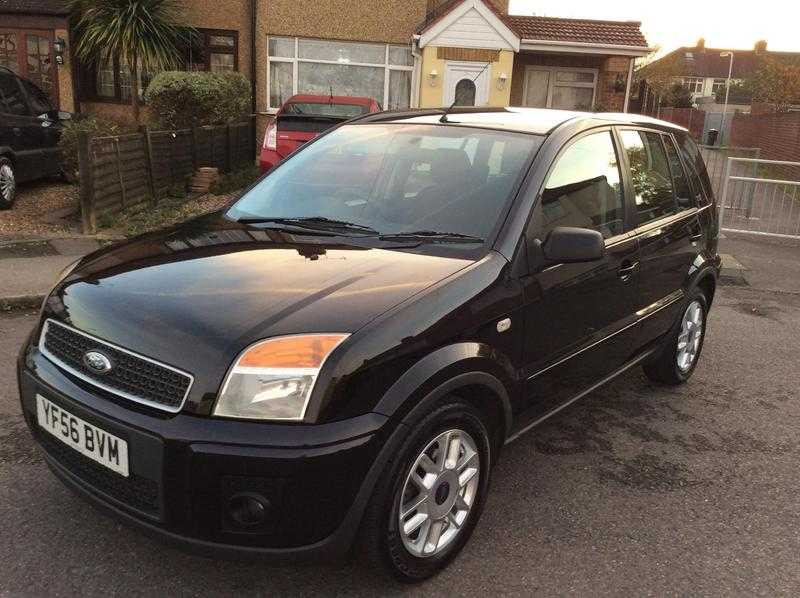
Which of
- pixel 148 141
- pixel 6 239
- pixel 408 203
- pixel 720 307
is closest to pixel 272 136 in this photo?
pixel 148 141

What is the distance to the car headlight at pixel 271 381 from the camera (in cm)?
214

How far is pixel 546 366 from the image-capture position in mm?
3047

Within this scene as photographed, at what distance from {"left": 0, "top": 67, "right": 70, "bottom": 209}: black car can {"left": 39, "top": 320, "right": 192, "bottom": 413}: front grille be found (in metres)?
7.71

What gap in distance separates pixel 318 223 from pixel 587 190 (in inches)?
51.0

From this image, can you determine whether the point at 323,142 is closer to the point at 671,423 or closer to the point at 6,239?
the point at 671,423

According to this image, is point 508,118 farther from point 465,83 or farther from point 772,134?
point 772,134

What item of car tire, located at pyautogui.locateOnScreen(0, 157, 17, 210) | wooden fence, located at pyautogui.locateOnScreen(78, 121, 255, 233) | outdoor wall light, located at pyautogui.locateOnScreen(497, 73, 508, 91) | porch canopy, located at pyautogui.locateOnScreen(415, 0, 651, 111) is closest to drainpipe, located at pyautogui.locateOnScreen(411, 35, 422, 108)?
porch canopy, located at pyautogui.locateOnScreen(415, 0, 651, 111)

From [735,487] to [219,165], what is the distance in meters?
11.8

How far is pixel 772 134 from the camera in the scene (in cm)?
2380

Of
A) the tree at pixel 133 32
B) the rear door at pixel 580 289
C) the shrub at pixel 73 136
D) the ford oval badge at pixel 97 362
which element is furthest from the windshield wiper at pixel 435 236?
the tree at pixel 133 32

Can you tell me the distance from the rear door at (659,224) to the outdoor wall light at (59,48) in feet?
49.2

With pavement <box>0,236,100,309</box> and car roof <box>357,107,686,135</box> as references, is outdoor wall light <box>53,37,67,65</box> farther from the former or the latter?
car roof <box>357,107,686,135</box>

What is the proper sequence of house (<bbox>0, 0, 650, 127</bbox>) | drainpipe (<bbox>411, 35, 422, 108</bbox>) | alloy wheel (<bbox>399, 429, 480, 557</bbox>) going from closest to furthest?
1. alloy wheel (<bbox>399, 429, 480, 557</bbox>)
2. house (<bbox>0, 0, 650, 127</bbox>)
3. drainpipe (<bbox>411, 35, 422, 108</bbox>)

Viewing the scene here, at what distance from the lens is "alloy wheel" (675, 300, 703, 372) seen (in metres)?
4.57
